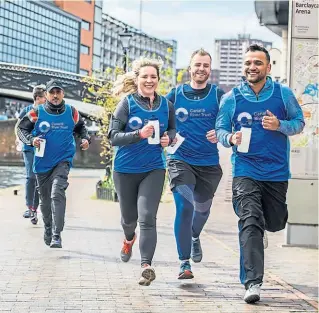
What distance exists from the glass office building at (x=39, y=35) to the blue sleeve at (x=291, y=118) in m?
97.8

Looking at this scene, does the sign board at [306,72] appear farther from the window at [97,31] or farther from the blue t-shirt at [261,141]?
the window at [97,31]

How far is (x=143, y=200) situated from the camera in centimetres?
687

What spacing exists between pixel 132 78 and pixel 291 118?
59.6 inches

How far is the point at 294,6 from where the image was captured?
9648mm

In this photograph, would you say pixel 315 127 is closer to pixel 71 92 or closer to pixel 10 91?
pixel 71 92

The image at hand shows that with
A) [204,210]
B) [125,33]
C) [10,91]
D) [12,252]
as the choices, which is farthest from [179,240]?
[10,91]

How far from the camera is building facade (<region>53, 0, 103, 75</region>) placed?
384 ft

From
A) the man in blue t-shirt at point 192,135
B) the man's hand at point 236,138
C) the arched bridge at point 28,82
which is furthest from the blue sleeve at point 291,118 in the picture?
the arched bridge at point 28,82

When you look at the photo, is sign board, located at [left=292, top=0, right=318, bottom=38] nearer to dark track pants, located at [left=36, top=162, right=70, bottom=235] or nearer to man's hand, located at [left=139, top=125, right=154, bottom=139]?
dark track pants, located at [left=36, top=162, right=70, bottom=235]

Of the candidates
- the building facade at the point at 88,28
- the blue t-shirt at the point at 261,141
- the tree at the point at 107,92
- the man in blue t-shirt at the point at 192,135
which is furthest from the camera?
the building facade at the point at 88,28

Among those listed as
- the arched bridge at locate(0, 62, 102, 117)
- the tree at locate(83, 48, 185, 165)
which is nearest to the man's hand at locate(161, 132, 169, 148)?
the tree at locate(83, 48, 185, 165)

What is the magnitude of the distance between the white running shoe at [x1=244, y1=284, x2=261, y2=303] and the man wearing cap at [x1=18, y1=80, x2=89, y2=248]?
11.4ft

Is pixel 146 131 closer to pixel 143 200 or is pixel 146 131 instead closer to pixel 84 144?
pixel 143 200

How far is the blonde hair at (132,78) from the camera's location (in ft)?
23.2
